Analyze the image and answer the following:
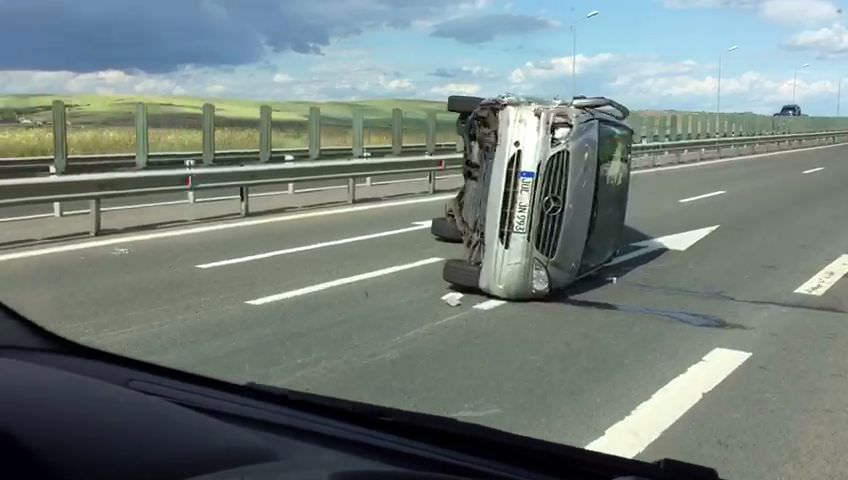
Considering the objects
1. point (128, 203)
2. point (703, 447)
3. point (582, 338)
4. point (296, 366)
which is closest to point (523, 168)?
point (582, 338)

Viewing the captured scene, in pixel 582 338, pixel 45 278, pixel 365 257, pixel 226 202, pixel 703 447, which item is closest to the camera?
pixel 703 447

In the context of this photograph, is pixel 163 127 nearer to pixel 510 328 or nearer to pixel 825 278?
pixel 825 278

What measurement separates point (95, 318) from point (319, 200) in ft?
32.8

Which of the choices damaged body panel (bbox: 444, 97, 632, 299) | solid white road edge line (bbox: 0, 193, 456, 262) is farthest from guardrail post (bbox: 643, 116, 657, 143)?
damaged body panel (bbox: 444, 97, 632, 299)

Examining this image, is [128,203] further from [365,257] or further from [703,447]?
[703,447]

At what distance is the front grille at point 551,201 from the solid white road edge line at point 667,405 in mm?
1961

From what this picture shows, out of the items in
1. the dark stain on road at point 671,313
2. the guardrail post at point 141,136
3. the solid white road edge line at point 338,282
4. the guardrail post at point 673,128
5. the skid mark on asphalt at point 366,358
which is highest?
the guardrail post at point 673,128

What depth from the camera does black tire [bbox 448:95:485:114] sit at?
9.21m

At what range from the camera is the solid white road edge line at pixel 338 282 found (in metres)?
8.01

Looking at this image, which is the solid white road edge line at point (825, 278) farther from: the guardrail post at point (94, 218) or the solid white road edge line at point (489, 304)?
the guardrail post at point (94, 218)

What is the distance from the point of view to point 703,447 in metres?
4.48

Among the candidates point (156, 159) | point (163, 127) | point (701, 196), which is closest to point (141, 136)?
point (163, 127)

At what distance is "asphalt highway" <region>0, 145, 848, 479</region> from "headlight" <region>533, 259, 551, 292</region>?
180 mm

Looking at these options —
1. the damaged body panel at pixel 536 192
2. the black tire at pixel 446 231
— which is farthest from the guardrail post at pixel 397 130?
the damaged body panel at pixel 536 192
